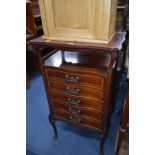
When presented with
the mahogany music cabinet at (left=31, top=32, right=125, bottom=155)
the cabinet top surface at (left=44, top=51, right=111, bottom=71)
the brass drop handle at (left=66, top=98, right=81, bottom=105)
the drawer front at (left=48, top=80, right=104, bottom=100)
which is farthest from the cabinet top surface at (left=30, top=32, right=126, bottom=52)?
the brass drop handle at (left=66, top=98, right=81, bottom=105)

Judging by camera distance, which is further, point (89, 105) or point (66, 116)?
point (66, 116)

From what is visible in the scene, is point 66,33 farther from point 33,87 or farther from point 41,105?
point 33,87

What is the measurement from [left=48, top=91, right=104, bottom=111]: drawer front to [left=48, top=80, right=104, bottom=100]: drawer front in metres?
0.04

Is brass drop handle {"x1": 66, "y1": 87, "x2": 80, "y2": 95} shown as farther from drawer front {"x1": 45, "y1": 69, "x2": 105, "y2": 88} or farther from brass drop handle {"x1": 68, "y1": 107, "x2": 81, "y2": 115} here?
brass drop handle {"x1": 68, "y1": 107, "x2": 81, "y2": 115}

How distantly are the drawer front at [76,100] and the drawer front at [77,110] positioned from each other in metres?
0.03

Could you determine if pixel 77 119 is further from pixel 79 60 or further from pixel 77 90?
pixel 79 60

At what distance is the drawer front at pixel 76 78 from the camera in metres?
0.97

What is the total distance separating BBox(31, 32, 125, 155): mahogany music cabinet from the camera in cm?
91

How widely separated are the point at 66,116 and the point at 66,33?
2.30 feet

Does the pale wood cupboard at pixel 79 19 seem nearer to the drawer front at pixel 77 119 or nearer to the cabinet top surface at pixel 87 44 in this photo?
the cabinet top surface at pixel 87 44

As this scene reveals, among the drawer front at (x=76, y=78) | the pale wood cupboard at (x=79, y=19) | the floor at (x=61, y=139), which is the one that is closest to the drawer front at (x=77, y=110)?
the drawer front at (x=76, y=78)
